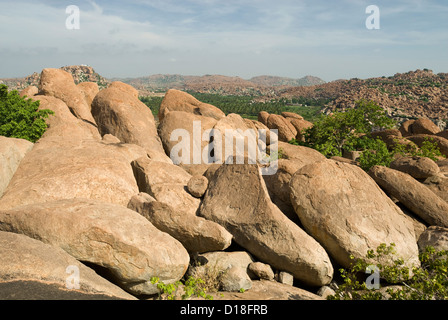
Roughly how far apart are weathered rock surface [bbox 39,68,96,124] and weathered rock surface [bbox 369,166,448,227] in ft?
52.3

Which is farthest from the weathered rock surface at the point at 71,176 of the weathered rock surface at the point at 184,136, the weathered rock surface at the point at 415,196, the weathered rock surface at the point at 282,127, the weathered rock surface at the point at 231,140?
the weathered rock surface at the point at 282,127

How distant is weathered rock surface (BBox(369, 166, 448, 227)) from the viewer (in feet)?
38.6

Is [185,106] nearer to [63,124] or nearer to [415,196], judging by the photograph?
[63,124]

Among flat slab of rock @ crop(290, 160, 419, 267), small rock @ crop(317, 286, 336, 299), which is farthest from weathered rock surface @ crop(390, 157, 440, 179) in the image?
small rock @ crop(317, 286, 336, 299)

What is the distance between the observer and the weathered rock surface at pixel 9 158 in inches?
435

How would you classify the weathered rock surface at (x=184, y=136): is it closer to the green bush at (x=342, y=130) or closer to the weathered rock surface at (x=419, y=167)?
the weathered rock surface at (x=419, y=167)

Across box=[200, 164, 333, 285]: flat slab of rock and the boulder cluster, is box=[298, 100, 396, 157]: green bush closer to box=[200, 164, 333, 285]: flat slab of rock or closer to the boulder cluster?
the boulder cluster

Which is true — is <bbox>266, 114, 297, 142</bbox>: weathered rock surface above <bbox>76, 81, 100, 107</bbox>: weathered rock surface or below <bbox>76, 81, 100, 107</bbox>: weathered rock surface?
below

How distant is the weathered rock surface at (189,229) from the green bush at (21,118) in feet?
31.7

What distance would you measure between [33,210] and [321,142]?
2080 centimetres

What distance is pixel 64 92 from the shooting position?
20.5 meters
